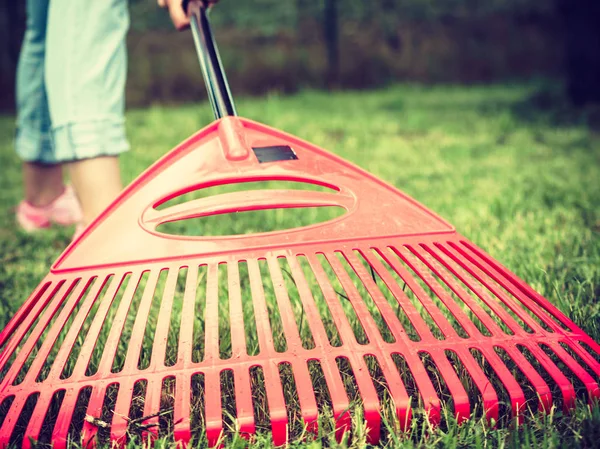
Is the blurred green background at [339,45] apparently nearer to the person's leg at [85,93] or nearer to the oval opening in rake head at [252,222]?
the oval opening in rake head at [252,222]

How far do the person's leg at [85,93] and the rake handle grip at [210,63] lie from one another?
0.76 ft

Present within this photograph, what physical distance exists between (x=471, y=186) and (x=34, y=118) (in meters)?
1.67

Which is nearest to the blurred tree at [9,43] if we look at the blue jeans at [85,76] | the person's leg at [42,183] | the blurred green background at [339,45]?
the blurred green background at [339,45]

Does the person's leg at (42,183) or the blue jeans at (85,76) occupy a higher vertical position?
the blue jeans at (85,76)

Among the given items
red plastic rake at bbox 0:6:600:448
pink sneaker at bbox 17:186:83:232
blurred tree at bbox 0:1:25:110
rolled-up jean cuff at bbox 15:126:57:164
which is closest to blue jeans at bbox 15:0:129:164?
red plastic rake at bbox 0:6:600:448

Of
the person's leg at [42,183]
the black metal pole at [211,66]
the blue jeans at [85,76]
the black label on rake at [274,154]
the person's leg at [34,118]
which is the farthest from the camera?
the person's leg at [42,183]

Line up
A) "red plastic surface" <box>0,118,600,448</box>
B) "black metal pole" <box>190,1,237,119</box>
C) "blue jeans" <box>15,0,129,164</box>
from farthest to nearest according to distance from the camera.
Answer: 1. "blue jeans" <box>15,0,129,164</box>
2. "black metal pole" <box>190,1,237,119</box>
3. "red plastic surface" <box>0,118,600,448</box>

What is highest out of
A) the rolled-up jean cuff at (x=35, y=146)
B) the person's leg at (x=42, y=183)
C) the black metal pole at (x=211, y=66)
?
the black metal pole at (x=211, y=66)

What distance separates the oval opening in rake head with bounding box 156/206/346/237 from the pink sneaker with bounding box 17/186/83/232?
0.34 meters

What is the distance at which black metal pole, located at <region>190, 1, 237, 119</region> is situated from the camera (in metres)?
1.30

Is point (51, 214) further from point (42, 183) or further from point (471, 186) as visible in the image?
point (471, 186)

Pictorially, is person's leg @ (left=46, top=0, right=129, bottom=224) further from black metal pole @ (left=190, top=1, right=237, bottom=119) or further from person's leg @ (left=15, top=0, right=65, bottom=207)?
person's leg @ (left=15, top=0, right=65, bottom=207)

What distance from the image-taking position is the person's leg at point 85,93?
1465mm

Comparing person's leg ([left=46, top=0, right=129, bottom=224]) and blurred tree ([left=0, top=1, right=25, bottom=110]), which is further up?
blurred tree ([left=0, top=1, right=25, bottom=110])
